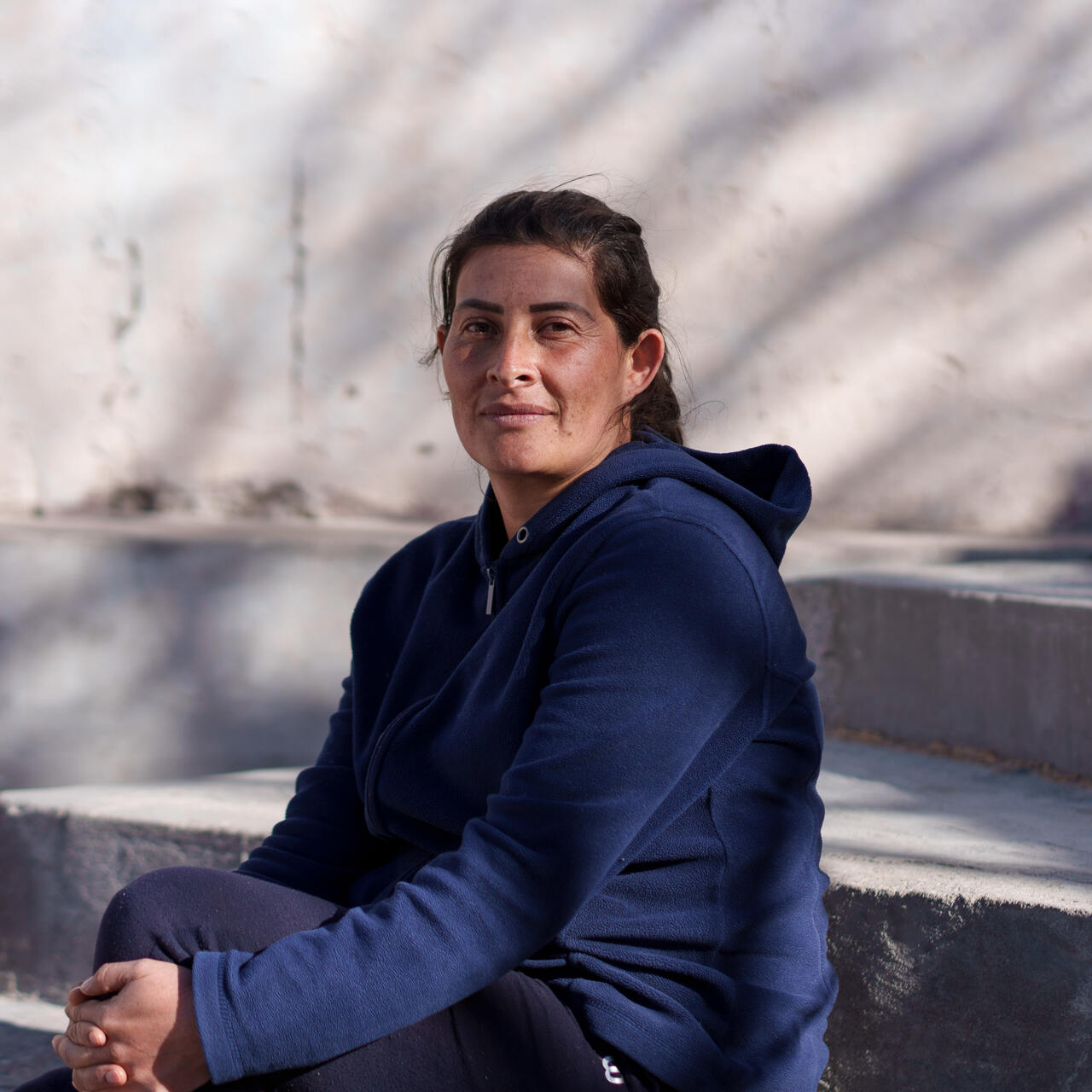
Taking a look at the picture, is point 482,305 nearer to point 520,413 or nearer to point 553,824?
point 520,413

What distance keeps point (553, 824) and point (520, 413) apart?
0.51 m

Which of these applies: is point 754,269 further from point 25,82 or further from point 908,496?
point 25,82

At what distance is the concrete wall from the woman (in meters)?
1.71

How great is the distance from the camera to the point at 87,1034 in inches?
47.1

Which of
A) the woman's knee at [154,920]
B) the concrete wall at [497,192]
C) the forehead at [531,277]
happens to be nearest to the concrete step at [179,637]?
the concrete wall at [497,192]

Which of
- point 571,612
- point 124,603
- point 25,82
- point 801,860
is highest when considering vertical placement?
point 25,82

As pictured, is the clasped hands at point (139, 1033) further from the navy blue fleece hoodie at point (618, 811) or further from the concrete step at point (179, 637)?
the concrete step at point (179, 637)

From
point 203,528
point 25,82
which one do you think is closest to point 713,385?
point 203,528

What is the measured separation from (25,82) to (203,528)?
1.11 metres

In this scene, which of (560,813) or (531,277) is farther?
(531,277)

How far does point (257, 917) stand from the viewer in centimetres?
132

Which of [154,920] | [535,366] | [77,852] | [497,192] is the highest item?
[497,192]

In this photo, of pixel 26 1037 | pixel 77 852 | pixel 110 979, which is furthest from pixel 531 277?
A: pixel 26 1037

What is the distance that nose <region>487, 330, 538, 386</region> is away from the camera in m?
1.47
